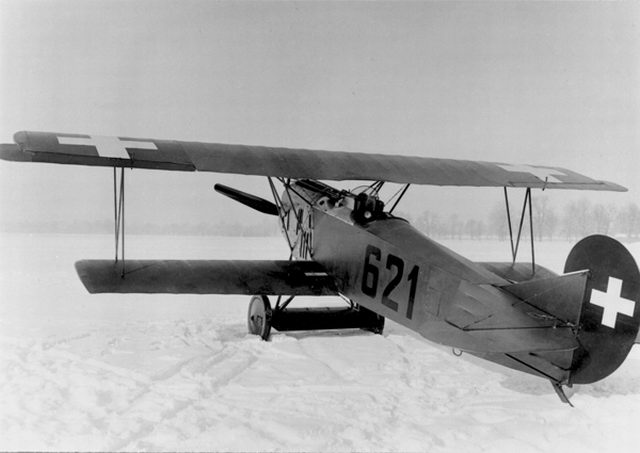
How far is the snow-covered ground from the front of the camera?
3811 millimetres

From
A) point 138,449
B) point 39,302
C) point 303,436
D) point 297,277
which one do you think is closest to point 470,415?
point 303,436

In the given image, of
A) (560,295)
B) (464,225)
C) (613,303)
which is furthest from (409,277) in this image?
(464,225)

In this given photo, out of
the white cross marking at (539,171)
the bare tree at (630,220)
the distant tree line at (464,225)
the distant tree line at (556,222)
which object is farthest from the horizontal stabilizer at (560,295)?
the distant tree line at (464,225)

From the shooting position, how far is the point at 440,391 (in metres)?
5.14

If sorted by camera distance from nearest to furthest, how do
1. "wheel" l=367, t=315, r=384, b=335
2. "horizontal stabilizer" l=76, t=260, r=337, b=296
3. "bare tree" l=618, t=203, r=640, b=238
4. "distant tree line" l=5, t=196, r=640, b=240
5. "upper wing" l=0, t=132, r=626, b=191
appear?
1. "upper wing" l=0, t=132, r=626, b=191
2. "horizontal stabilizer" l=76, t=260, r=337, b=296
3. "wheel" l=367, t=315, r=384, b=335
4. "bare tree" l=618, t=203, r=640, b=238
5. "distant tree line" l=5, t=196, r=640, b=240

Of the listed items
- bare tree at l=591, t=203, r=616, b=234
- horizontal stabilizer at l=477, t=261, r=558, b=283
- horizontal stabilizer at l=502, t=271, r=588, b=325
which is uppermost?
horizontal stabilizer at l=502, t=271, r=588, b=325

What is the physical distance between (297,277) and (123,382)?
2.94 m

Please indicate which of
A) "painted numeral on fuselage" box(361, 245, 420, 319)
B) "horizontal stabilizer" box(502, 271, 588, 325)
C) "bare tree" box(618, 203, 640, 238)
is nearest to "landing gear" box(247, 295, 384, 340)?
"painted numeral on fuselage" box(361, 245, 420, 319)

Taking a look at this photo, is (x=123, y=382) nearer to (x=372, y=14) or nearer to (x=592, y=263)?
(x=592, y=263)

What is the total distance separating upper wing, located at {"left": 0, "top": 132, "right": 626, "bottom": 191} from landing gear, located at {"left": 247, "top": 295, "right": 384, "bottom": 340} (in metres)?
1.83

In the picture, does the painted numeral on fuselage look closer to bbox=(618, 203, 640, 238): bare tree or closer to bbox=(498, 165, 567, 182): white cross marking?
bbox=(498, 165, 567, 182): white cross marking

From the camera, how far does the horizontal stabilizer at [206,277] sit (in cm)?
666

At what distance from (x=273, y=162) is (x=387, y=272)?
1788 mm

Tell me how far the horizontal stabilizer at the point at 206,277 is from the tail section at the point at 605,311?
11.3ft
